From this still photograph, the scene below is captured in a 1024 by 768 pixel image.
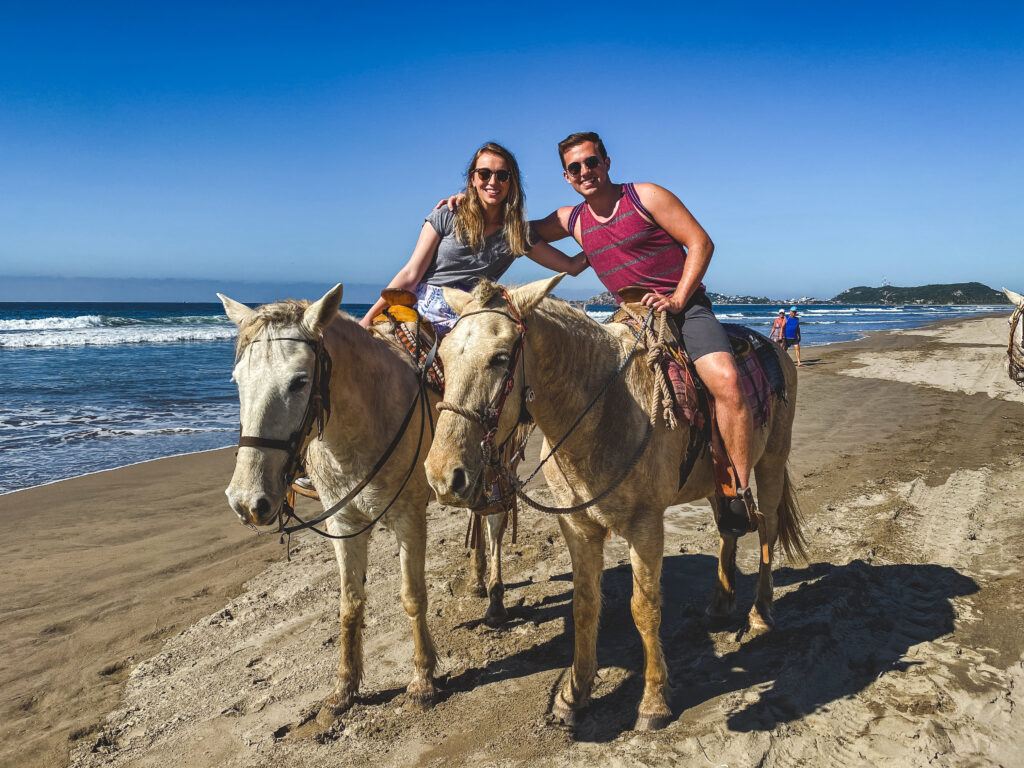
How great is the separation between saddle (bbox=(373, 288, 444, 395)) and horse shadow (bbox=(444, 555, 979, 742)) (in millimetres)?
1991

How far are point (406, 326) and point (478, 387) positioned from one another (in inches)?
69.2

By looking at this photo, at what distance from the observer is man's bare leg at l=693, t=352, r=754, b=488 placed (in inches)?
124

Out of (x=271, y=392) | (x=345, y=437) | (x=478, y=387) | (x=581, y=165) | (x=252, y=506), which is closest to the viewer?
(x=478, y=387)

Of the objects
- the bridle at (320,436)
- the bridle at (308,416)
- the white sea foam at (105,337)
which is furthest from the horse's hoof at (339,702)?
the white sea foam at (105,337)

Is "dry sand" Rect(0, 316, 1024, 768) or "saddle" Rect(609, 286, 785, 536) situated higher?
"saddle" Rect(609, 286, 785, 536)

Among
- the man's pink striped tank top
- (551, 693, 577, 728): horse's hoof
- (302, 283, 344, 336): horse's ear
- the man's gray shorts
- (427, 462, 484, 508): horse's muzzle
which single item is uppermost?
the man's pink striped tank top

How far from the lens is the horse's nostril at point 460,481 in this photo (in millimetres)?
2090

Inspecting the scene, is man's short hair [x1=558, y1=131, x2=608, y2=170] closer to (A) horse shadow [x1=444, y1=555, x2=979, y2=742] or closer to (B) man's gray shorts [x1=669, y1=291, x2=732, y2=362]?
(B) man's gray shorts [x1=669, y1=291, x2=732, y2=362]

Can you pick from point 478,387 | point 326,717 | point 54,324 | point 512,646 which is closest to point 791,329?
point 512,646

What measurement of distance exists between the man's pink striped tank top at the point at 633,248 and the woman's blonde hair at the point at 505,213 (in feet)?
1.28

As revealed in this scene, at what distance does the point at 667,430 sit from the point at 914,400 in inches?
516

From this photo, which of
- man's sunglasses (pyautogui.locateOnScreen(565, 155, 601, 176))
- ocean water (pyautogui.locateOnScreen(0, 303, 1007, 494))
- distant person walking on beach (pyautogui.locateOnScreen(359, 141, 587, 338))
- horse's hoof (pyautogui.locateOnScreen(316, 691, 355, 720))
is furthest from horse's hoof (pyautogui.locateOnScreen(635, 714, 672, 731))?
ocean water (pyautogui.locateOnScreen(0, 303, 1007, 494))

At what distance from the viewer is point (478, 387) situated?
219cm

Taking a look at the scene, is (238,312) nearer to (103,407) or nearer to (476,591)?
(476,591)
